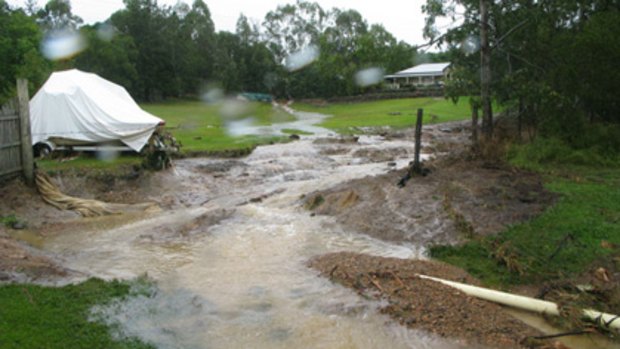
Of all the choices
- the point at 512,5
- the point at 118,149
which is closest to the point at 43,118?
the point at 118,149

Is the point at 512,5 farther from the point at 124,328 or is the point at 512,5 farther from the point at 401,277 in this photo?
the point at 124,328

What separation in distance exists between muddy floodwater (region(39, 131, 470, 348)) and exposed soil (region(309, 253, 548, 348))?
24cm

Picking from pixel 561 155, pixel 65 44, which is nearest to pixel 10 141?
pixel 561 155

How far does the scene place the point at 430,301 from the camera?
7.10m

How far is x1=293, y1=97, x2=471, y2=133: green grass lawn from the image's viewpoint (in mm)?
37691

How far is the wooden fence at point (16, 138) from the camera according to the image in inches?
520

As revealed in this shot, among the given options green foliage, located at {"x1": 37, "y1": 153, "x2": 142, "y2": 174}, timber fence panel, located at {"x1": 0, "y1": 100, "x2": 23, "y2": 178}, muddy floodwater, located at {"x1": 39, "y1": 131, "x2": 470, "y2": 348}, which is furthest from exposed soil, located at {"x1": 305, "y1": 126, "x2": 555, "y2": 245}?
timber fence panel, located at {"x1": 0, "y1": 100, "x2": 23, "y2": 178}

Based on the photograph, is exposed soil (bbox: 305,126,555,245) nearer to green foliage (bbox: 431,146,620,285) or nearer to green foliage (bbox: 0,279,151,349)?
green foliage (bbox: 431,146,620,285)

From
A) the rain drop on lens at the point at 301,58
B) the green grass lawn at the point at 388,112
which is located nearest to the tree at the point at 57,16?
the rain drop on lens at the point at 301,58

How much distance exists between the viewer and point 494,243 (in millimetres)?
9398

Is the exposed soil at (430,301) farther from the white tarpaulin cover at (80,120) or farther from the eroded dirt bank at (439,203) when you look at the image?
the white tarpaulin cover at (80,120)

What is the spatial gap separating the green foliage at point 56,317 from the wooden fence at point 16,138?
712 cm

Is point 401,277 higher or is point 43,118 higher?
point 43,118

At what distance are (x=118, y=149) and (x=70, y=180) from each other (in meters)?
3.60
